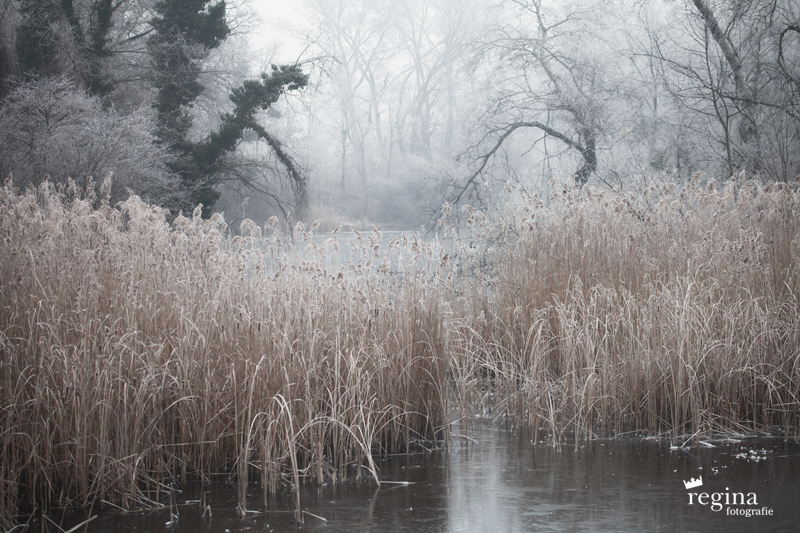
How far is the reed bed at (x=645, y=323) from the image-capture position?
3.88m

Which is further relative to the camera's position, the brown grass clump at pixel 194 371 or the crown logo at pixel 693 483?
the crown logo at pixel 693 483

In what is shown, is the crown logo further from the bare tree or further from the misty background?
the bare tree

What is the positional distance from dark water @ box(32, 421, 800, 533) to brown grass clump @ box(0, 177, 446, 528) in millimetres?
164

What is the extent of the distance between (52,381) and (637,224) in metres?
4.54

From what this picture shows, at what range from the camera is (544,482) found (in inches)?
127

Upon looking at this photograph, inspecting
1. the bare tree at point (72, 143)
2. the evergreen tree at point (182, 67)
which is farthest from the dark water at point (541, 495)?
the evergreen tree at point (182, 67)

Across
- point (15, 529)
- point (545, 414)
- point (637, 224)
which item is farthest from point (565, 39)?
point (15, 529)

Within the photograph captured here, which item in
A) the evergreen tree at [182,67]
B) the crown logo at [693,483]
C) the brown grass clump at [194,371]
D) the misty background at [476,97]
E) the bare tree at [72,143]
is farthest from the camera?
the evergreen tree at [182,67]

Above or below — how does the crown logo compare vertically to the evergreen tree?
below

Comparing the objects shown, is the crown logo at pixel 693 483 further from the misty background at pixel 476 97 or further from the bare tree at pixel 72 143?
the bare tree at pixel 72 143

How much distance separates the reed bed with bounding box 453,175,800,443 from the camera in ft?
12.7

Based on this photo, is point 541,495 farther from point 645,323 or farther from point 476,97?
point 476,97

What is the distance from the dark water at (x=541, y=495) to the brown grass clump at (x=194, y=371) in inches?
6.5

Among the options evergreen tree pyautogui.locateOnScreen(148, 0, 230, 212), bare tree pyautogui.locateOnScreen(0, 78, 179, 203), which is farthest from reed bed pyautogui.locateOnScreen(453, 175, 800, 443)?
evergreen tree pyautogui.locateOnScreen(148, 0, 230, 212)
